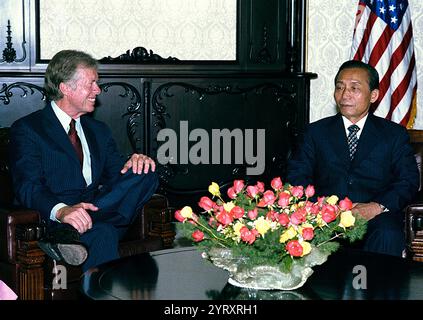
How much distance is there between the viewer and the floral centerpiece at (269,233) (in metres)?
2.53

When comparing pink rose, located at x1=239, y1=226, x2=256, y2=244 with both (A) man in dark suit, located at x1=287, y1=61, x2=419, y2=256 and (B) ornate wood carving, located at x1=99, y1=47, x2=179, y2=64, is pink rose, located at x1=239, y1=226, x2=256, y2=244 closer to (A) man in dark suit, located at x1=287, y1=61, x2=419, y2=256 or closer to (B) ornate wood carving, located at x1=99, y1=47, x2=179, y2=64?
(A) man in dark suit, located at x1=287, y1=61, x2=419, y2=256

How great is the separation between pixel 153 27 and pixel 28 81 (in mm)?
1011

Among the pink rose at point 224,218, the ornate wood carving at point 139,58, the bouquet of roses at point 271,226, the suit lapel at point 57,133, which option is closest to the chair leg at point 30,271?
the suit lapel at point 57,133

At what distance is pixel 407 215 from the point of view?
3.75 meters

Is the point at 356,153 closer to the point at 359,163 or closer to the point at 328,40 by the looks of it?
the point at 359,163

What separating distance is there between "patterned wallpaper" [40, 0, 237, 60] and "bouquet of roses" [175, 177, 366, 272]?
10.6 ft

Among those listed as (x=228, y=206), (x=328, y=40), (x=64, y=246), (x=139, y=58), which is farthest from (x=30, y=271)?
(x=328, y=40)

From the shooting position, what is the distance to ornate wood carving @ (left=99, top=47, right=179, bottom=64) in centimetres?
572

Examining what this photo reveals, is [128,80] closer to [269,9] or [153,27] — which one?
[153,27]

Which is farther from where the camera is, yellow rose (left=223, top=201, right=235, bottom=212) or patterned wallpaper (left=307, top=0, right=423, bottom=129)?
patterned wallpaper (left=307, top=0, right=423, bottom=129)

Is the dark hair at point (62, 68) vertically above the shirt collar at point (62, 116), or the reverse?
the dark hair at point (62, 68)

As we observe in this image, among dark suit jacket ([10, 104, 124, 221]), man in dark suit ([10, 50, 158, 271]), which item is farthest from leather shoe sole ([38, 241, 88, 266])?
dark suit jacket ([10, 104, 124, 221])

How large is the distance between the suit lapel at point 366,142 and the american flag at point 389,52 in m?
1.55

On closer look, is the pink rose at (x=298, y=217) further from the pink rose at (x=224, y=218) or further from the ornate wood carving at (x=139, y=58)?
the ornate wood carving at (x=139, y=58)
